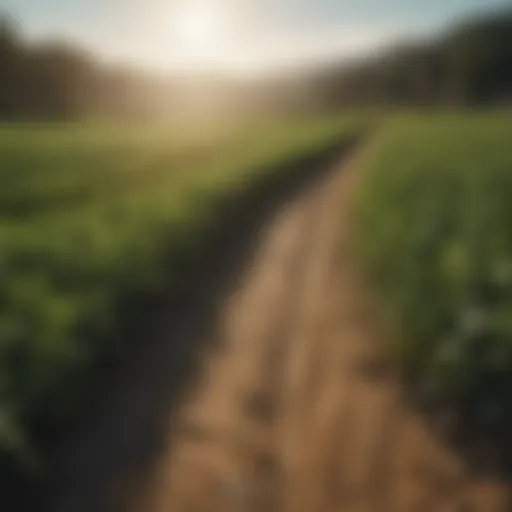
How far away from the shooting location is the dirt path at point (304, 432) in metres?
1.89

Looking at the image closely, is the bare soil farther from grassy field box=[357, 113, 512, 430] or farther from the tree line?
the tree line

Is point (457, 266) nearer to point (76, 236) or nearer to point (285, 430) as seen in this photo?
point (285, 430)

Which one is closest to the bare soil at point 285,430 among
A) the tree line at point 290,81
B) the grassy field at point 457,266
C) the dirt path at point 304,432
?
the dirt path at point 304,432

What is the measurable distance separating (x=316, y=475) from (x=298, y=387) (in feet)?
1.29

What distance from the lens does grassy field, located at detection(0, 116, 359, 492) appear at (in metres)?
2.05

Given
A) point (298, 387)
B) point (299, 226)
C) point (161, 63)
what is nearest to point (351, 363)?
point (298, 387)

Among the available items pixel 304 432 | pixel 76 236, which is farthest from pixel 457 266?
pixel 76 236

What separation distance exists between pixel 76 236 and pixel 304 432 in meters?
1.08

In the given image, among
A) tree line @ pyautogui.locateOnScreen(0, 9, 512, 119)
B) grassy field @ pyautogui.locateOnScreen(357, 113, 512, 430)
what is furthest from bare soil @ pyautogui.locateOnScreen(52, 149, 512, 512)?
tree line @ pyautogui.locateOnScreen(0, 9, 512, 119)

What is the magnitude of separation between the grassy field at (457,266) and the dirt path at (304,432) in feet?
0.39

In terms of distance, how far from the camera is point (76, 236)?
9.21 feet

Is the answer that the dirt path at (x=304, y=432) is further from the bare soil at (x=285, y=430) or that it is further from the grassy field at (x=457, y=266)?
the grassy field at (x=457, y=266)

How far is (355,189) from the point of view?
3.73 m

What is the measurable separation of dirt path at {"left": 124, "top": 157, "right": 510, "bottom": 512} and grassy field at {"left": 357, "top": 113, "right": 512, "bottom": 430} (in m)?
0.12
